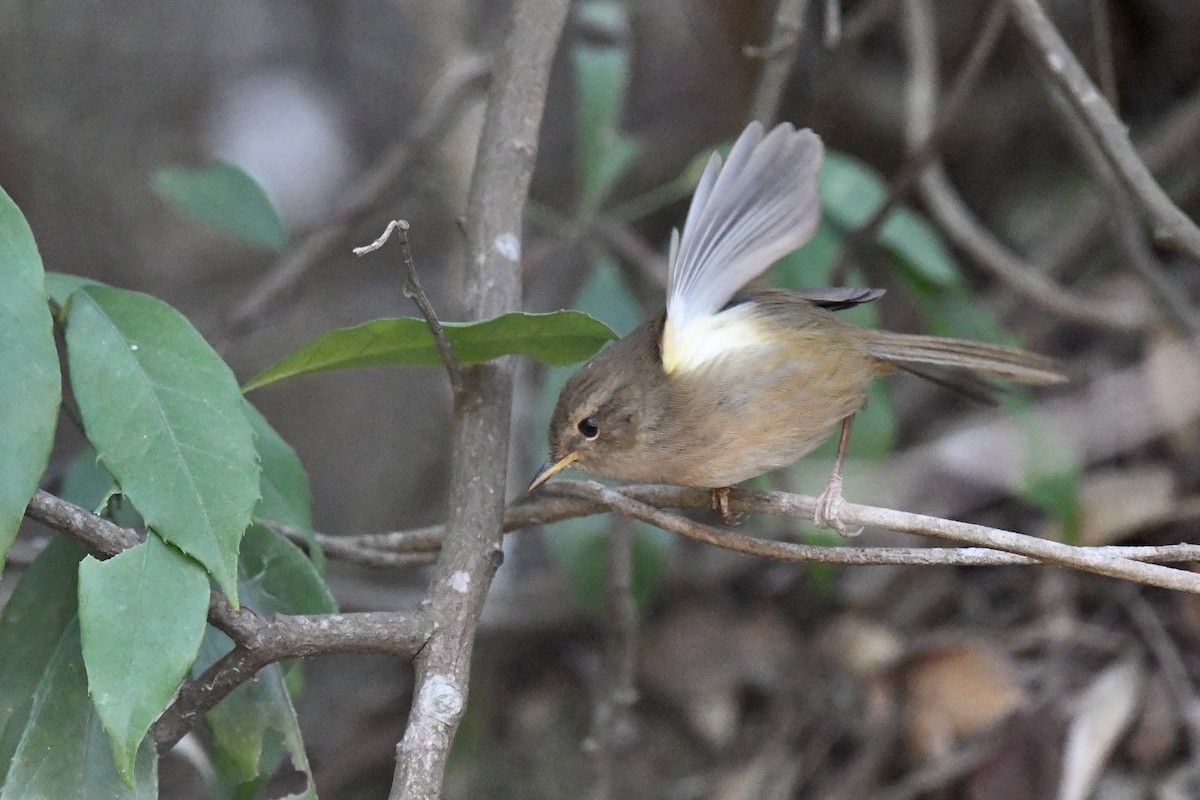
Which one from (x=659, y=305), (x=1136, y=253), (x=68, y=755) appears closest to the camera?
(x=68, y=755)

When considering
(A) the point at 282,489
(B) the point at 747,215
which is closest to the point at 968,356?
(B) the point at 747,215

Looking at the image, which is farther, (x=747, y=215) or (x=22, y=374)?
(x=747, y=215)

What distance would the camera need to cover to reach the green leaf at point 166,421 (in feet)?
5.52

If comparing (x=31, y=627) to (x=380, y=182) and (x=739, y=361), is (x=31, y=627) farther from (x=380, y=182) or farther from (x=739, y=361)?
(x=380, y=182)

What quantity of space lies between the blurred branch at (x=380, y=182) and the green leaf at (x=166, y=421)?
1833 millimetres

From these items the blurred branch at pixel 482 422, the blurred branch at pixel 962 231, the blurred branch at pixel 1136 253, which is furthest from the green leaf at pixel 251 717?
the blurred branch at pixel 1136 253

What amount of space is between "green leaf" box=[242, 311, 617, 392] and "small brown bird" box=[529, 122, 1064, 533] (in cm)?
25

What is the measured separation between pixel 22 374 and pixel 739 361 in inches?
52.4

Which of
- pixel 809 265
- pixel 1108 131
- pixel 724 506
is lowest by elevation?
pixel 724 506

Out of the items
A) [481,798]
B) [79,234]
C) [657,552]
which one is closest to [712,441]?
[657,552]

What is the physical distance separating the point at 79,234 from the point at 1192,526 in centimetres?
390

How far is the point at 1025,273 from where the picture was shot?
3730mm

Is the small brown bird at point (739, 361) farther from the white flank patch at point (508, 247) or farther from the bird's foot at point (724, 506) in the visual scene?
the white flank patch at point (508, 247)

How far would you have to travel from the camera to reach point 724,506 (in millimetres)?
2422
